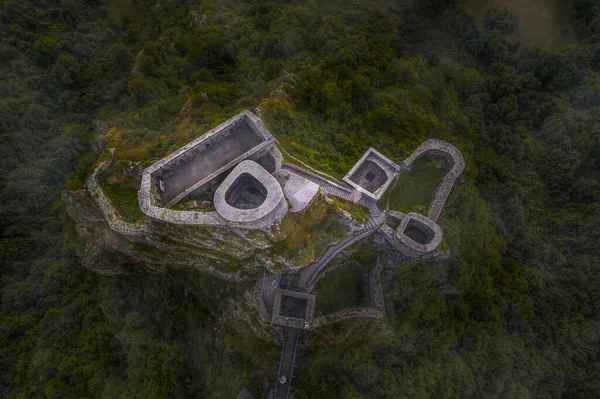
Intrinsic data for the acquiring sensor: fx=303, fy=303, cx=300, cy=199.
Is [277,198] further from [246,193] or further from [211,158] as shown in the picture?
[211,158]

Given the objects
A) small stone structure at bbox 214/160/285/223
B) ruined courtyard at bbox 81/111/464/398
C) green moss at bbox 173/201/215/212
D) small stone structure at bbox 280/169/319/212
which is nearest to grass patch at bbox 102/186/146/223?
ruined courtyard at bbox 81/111/464/398

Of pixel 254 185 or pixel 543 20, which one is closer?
pixel 254 185

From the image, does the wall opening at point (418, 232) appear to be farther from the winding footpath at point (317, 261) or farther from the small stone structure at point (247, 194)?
the small stone structure at point (247, 194)

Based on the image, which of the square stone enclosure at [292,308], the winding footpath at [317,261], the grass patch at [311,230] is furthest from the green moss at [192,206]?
the square stone enclosure at [292,308]

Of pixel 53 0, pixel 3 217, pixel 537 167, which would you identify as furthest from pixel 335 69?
pixel 53 0

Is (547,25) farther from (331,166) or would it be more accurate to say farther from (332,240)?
(332,240)

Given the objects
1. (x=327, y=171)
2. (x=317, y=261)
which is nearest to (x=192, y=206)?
(x=317, y=261)
